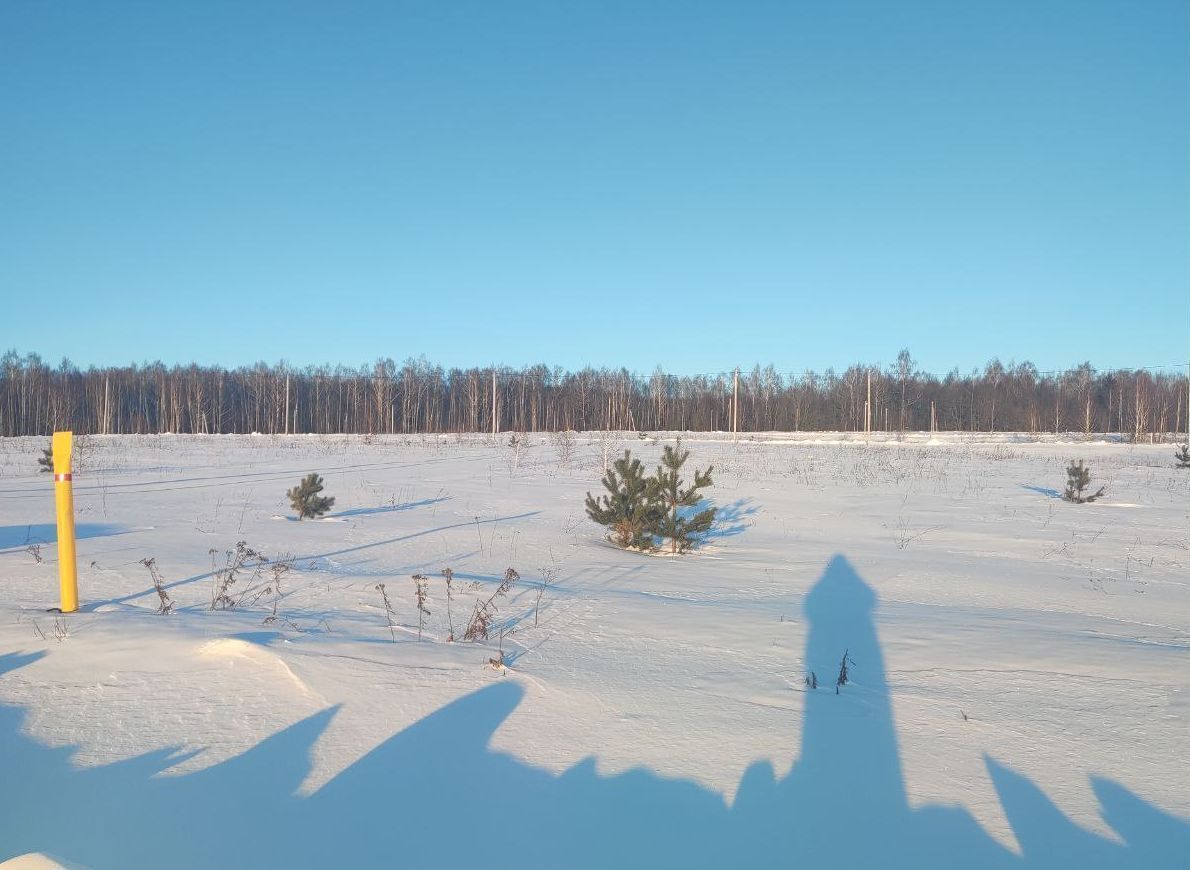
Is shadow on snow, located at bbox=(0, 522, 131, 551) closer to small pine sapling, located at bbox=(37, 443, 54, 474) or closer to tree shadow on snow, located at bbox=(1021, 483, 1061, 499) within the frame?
small pine sapling, located at bbox=(37, 443, 54, 474)

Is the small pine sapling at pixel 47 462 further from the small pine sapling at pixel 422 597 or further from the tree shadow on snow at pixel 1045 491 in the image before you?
the tree shadow on snow at pixel 1045 491

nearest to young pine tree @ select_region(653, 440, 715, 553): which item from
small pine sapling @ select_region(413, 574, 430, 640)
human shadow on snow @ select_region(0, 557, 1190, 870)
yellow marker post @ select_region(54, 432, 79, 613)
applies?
small pine sapling @ select_region(413, 574, 430, 640)

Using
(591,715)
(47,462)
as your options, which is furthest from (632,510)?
(47,462)

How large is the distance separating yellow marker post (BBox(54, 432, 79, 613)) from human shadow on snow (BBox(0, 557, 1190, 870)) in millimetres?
1958

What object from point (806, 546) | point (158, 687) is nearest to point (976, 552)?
point (806, 546)

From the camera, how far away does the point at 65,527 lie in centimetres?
530

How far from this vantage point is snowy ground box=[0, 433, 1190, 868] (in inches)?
113

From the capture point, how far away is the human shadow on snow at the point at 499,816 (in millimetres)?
2734

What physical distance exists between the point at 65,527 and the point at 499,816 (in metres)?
4.21

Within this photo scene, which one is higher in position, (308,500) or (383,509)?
(308,500)

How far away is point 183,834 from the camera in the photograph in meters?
2.79

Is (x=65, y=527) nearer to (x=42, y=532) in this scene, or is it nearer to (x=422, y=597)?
(x=422, y=597)

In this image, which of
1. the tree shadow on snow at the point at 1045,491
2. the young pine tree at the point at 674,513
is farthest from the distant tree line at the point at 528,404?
the young pine tree at the point at 674,513

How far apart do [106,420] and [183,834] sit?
74.4 m
